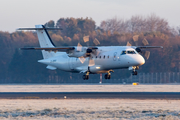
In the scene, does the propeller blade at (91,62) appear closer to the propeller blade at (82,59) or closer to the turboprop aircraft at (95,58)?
the turboprop aircraft at (95,58)

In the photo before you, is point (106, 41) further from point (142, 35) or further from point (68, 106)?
point (68, 106)

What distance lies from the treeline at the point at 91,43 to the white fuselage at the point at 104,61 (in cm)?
2010

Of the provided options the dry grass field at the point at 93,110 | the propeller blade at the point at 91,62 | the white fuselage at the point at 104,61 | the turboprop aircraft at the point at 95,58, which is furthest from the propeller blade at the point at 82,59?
the dry grass field at the point at 93,110

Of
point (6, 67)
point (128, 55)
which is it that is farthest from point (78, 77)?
point (128, 55)

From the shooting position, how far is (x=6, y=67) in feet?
250

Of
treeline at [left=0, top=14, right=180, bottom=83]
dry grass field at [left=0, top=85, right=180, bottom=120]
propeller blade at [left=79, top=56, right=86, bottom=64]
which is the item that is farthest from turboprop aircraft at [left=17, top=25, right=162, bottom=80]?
treeline at [left=0, top=14, right=180, bottom=83]

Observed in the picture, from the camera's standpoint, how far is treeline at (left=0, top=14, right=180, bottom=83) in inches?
2625

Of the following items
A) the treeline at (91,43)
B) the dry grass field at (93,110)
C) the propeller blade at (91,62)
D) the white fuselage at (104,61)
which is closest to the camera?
the dry grass field at (93,110)

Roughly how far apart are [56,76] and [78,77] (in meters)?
5.34

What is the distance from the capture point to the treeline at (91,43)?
2625 inches

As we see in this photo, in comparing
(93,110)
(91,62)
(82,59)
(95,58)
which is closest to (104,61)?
(95,58)

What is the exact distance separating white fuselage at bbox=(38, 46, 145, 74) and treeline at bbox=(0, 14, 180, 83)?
2010 cm

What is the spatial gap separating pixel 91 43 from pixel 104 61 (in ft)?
83.9

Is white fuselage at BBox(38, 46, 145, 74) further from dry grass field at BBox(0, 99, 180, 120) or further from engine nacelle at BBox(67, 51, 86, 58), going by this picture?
dry grass field at BBox(0, 99, 180, 120)
